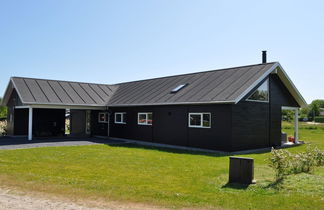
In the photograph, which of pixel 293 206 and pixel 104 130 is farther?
pixel 104 130

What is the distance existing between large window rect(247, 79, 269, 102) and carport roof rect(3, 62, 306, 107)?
2.24 feet

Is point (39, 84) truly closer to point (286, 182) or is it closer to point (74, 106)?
point (74, 106)

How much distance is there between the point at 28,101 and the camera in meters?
18.4

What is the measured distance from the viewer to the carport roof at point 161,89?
51.2ft

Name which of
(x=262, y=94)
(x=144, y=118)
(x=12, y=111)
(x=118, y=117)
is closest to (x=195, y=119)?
(x=262, y=94)

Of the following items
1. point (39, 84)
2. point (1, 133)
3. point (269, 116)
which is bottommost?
point (1, 133)

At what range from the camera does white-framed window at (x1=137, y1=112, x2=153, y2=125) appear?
1898 centimetres

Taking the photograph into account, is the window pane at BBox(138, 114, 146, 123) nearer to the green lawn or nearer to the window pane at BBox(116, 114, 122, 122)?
the window pane at BBox(116, 114, 122, 122)

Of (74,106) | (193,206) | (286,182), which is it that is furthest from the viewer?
(74,106)

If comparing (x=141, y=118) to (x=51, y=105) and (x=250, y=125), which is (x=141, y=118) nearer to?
(x=51, y=105)

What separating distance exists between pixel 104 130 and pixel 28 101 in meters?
6.31

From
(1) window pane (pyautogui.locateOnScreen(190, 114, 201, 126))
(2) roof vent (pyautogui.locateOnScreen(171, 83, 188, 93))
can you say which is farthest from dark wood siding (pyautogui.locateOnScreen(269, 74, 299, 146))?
(2) roof vent (pyautogui.locateOnScreen(171, 83, 188, 93))

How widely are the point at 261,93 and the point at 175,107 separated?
4.83 m

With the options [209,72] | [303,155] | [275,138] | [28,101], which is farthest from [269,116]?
[28,101]
